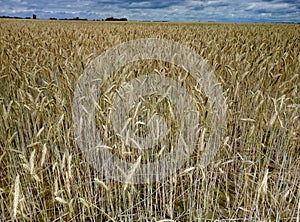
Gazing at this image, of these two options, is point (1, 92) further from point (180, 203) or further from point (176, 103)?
point (180, 203)

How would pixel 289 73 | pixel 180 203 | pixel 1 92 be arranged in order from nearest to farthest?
pixel 180 203
pixel 1 92
pixel 289 73

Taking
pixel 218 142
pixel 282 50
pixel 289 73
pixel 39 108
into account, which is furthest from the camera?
pixel 282 50

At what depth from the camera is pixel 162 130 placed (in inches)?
76.2

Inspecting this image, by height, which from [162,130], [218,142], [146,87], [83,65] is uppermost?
[83,65]

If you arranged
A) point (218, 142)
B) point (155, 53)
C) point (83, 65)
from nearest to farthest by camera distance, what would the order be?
1. point (218, 142)
2. point (83, 65)
3. point (155, 53)

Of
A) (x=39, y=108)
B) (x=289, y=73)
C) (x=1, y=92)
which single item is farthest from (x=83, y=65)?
(x=289, y=73)

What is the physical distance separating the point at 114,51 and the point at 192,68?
67.8 inches

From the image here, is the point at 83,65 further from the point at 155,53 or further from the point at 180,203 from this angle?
the point at 180,203

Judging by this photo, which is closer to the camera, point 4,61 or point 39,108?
point 39,108

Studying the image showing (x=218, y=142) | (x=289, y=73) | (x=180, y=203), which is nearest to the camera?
(x=180, y=203)

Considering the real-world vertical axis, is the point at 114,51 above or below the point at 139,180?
above

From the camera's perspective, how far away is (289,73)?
335 centimetres

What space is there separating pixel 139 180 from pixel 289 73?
249cm

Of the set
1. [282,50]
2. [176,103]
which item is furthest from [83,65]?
[282,50]
